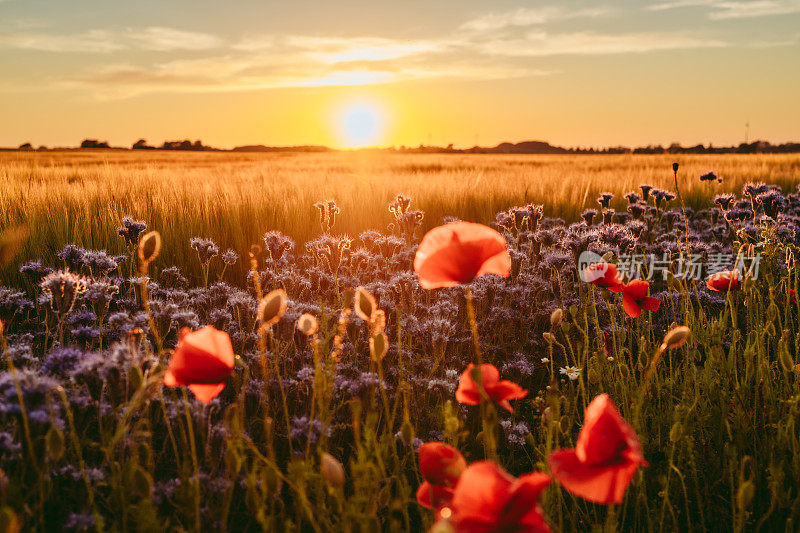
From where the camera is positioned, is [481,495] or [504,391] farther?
[504,391]

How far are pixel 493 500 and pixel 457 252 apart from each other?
0.55 m

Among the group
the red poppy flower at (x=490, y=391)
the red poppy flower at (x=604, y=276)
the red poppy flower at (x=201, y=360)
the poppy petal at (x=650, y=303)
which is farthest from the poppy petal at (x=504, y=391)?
the poppy petal at (x=650, y=303)

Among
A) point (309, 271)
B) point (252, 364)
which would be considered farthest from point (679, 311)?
point (252, 364)

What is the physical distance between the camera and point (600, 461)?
1100 millimetres

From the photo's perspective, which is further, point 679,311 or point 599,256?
point 679,311

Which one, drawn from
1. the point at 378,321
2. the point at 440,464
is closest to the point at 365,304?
the point at 378,321

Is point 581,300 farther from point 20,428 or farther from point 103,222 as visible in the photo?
point 103,222

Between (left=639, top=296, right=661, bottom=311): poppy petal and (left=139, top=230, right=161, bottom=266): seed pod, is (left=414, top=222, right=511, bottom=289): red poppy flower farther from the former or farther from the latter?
(left=639, top=296, right=661, bottom=311): poppy petal

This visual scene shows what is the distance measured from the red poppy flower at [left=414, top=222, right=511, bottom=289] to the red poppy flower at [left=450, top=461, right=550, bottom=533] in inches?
18.7

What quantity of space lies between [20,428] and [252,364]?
101 centimetres

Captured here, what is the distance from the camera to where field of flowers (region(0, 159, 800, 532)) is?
1.36 meters

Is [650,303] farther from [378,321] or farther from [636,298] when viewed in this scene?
[378,321]

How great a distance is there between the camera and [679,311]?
13.2ft

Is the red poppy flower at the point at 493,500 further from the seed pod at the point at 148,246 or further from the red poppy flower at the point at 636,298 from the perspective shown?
the red poppy flower at the point at 636,298
